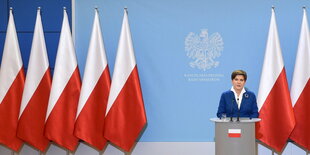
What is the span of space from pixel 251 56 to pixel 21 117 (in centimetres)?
271

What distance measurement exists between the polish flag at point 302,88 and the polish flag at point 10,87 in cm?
307

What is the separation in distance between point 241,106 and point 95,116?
1792mm

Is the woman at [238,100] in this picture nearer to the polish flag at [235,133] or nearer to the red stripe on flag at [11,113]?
the polish flag at [235,133]

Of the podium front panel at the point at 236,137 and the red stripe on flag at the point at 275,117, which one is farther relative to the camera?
the red stripe on flag at the point at 275,117

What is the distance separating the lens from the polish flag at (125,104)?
5207 mm

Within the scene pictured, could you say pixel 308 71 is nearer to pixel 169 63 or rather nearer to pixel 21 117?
pixel 169 63

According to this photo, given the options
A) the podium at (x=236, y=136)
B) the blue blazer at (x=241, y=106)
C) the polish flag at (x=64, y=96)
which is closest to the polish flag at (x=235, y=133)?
the podium at (x=236, y=136)

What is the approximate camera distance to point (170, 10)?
18.4ft

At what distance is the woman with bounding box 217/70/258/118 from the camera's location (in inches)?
165

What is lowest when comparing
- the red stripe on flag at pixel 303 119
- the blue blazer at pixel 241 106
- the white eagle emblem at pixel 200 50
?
the red stripe on flag at pixel 303 119

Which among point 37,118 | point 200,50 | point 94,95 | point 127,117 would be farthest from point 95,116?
point 200,50

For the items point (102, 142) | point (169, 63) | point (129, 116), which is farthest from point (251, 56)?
point (102, 142)

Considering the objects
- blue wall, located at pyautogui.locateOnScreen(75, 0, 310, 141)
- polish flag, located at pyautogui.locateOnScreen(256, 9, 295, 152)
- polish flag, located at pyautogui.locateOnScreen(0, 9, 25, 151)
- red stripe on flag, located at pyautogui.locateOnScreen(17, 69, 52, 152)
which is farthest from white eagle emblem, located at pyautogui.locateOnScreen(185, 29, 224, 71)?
polish flag, located at pyautogui.locateOnScreen(0, 9, 25, 151)

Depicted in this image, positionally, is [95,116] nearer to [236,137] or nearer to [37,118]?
[37,118]
